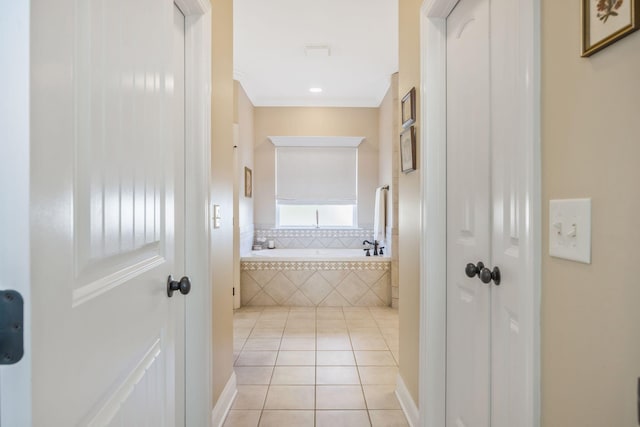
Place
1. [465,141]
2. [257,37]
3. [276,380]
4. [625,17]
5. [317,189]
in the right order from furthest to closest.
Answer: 1. [317,189]
2. [257,37]
3. [276,380]
4. [465,141]
5. [625,17]

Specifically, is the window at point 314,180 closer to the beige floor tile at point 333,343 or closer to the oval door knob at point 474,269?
the beige floor tile at point 333,343

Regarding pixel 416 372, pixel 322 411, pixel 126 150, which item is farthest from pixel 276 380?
pixel 126 150

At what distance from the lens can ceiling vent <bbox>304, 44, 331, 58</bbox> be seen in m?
3.49

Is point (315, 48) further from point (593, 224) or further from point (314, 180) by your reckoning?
point (593, 224)

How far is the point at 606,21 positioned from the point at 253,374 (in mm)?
2630

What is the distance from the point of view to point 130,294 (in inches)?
31.1

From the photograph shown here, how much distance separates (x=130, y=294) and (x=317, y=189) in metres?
4.89

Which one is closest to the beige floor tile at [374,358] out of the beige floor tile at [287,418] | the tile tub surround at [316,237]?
the beige floor tile at [287,418]

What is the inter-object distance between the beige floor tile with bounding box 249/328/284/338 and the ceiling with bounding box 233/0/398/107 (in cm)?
284

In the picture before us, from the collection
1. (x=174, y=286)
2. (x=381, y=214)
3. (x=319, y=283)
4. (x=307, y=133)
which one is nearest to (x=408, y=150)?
(x=174, y=286)

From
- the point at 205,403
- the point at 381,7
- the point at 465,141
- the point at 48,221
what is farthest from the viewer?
the point at 381,7

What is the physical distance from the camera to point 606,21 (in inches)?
25.8

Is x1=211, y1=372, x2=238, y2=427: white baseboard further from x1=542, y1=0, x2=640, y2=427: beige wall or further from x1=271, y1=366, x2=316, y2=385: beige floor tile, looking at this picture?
x1=542, y1=0, x2=640, y2=427: beige wall

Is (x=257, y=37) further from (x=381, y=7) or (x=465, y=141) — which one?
(x=465, y=141)
